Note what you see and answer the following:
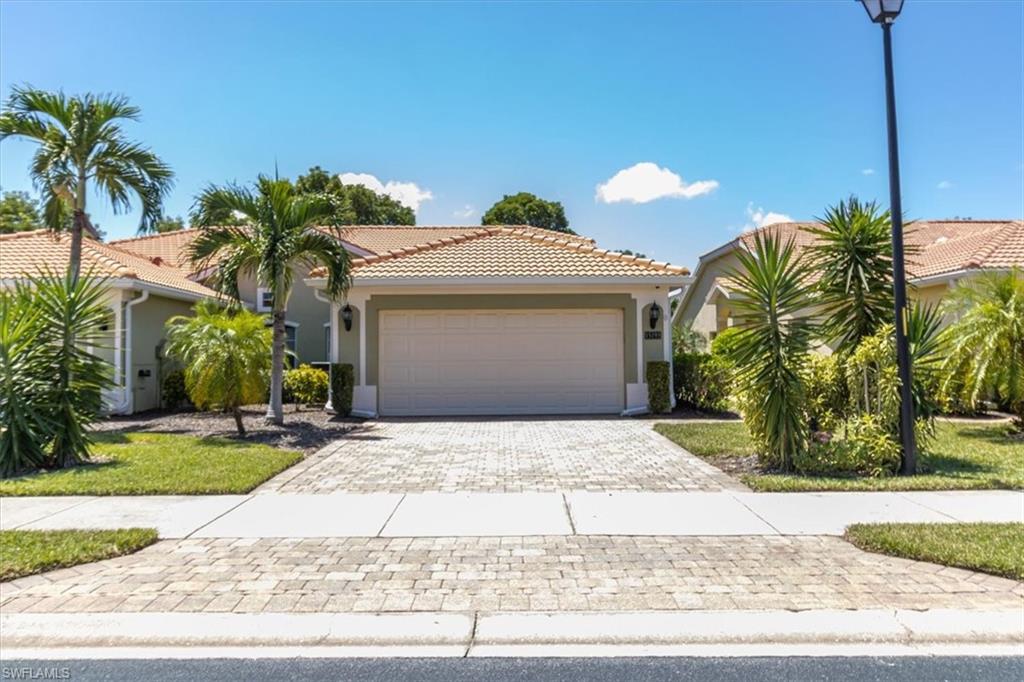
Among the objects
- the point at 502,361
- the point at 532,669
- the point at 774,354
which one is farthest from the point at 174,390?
the point at 532,669

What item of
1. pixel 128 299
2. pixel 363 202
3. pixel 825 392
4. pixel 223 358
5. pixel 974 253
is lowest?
pixel 825 392

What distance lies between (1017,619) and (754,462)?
4839 mm

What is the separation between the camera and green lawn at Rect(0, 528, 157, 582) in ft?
15.9

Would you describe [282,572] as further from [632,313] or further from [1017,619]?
[632,313]

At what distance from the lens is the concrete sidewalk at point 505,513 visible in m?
5.85

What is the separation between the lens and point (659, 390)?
1441cm

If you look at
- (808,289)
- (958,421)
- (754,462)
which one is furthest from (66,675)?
(958,421)

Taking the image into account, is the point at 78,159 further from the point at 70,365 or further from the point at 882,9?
the point at 882,9

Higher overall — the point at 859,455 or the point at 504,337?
the point at 504,337

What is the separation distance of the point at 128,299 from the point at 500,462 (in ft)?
36.1

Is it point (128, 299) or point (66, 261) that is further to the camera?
point (66, 261)

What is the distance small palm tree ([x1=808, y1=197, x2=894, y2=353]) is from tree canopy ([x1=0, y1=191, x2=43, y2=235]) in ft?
122

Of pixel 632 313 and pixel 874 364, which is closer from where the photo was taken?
pixel 874 364

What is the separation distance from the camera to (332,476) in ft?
26.9
